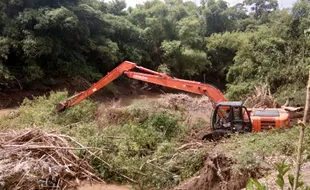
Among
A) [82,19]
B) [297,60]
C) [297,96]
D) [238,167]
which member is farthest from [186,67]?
[238,167]

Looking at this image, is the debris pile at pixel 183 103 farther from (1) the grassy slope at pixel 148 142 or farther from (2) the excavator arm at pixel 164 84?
(2) the excavator arm at pixel 164 84

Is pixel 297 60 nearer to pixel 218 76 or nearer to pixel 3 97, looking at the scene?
pixel 218 76

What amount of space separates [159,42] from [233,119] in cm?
1809

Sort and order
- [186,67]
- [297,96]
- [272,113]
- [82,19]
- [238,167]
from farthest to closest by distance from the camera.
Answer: [186,67] → [82,19] → [297,96] → [272,113] → [238,167]

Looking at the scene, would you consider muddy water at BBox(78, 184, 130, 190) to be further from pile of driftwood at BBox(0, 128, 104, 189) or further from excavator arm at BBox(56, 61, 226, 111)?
excavator arm at BBox(56, 61, 226, 111)

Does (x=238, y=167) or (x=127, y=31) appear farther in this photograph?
(x=127, y=31)

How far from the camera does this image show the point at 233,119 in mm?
8195

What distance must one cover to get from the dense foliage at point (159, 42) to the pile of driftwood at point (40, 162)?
806 cm

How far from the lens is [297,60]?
49.1 ft

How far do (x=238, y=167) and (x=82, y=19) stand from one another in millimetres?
16501

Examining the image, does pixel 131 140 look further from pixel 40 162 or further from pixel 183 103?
pixel 183 103

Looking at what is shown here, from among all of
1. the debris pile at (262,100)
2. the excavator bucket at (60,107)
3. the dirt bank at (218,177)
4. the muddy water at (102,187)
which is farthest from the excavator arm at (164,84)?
the muddy water at (102,187)

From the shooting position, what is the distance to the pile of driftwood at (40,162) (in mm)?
6605

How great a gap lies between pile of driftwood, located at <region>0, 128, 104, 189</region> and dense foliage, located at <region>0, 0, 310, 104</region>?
8058 millimetres
